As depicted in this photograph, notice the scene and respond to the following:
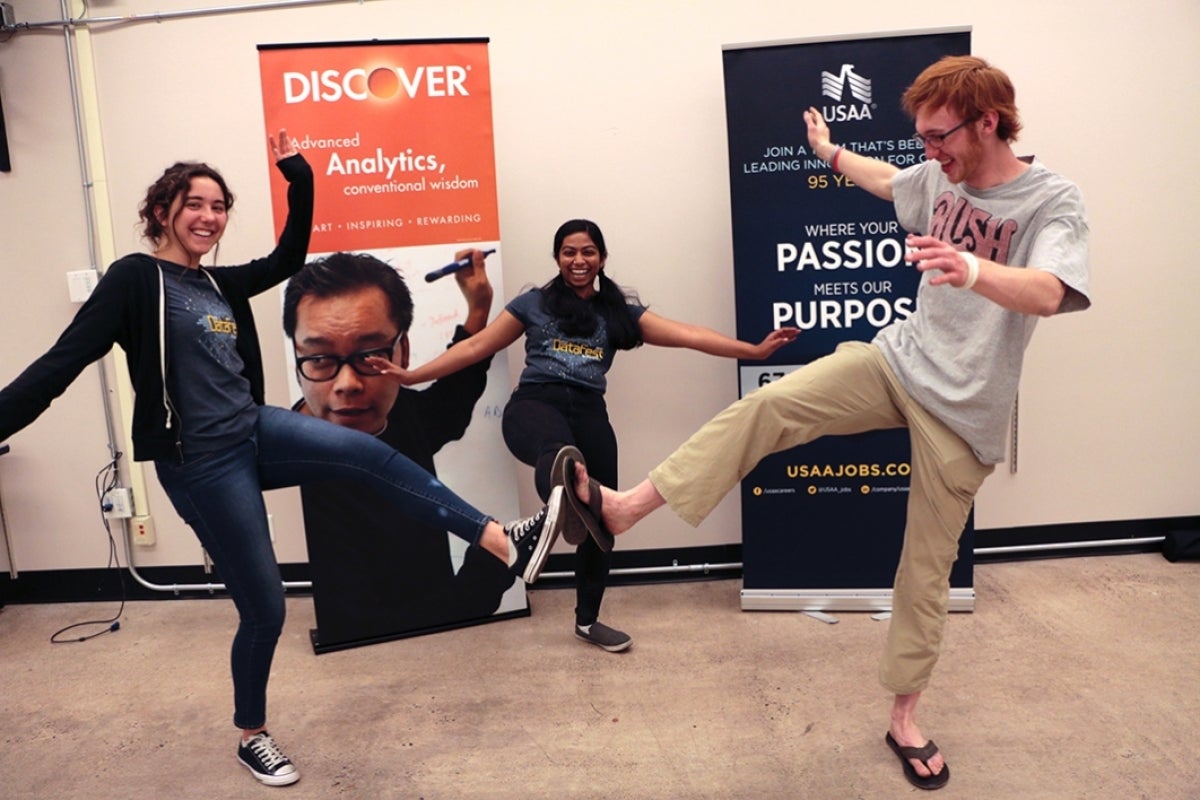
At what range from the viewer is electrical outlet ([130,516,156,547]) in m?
4.23

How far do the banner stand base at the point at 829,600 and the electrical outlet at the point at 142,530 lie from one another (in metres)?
2.77

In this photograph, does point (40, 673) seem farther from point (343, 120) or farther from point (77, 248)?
point (343, 120)

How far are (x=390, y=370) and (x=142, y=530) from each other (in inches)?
67.4

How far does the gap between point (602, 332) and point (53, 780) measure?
2319 millimetres

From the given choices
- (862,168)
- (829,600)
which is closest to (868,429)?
(862,168)

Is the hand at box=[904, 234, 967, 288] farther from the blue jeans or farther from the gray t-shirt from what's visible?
the blue jeans

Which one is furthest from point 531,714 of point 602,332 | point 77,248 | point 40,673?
point 77,248

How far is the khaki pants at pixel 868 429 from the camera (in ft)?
7.77

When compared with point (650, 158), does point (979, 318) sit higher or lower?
lower

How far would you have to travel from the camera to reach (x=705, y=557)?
4.23 m

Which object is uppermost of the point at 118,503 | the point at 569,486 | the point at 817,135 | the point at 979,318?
the point at 817,135

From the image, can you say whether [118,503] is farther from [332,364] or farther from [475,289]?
[475,289]

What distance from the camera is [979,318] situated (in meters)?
2.33

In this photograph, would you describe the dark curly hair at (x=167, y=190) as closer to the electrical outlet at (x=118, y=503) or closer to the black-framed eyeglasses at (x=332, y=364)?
the black-framed eyeglasses at (x=332, y=364)
